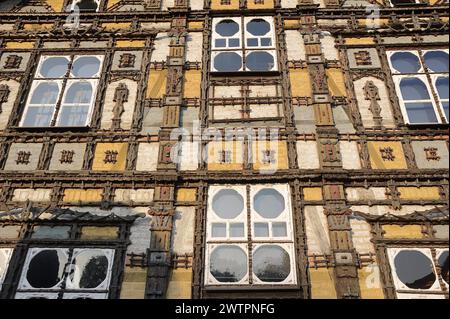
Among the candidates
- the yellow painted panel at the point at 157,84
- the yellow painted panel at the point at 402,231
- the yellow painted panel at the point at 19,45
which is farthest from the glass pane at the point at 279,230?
the yellow painted panel at the point at 19,45

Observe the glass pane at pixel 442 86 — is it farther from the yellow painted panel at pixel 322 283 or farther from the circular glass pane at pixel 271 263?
the circular glass pane at pixel 271 263

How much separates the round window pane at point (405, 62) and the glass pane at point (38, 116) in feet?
25.3

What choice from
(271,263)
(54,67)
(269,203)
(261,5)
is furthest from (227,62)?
(271,263)

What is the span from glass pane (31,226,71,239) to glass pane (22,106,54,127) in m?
2.48

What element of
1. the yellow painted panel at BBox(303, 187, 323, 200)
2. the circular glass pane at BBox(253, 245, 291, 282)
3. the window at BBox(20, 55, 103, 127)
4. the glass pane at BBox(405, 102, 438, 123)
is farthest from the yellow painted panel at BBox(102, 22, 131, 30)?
the glass pane at BBox(405, 102, 438, 123)

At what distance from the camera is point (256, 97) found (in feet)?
32.9

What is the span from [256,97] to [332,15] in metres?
3.22

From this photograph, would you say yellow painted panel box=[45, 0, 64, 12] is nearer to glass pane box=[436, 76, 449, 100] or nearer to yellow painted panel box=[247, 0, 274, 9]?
yellow painted panel box=[247, 0, 274, 9]

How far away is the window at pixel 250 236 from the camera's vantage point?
26.0 feet

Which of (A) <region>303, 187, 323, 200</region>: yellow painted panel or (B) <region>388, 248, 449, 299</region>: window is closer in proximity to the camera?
(B) <region>388, 248, 449, 299</region>: window

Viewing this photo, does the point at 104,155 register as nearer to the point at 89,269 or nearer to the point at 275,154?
the point at 89,269

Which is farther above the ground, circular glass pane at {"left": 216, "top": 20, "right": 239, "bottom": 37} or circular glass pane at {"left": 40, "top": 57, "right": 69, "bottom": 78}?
circular glass pane at {"left": 216, "top": 20, "right": 239, "bottom": 37}

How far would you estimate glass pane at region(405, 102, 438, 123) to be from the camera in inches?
378

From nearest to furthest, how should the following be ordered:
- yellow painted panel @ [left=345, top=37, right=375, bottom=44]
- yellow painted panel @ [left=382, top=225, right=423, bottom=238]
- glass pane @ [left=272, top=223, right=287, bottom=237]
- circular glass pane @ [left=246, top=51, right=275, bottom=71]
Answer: yellow painted panel @ [left=382, top=225, right=423, bottom=238] → glass pane @ [left=272, top=223, right=287, bottom=237] → circular glass pane @ [left=246, top=51, right=275, bottom=71] → yellow painted panel @ [left=345, top=37, right=375, bottom=44]
